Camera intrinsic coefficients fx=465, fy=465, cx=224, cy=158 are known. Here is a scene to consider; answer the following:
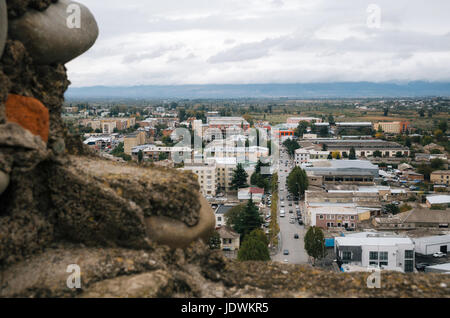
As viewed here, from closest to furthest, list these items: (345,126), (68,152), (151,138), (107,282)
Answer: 1. (107,282)
2. (68,152)
3. (151,138)
4. (345,126)

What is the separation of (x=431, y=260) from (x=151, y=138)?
59.3 m

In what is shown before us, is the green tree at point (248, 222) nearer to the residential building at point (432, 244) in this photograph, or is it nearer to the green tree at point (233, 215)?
the green tree at point (233, 215)

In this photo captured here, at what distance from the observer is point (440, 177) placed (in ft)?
165

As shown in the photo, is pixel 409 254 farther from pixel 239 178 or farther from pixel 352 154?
pixel 352 154

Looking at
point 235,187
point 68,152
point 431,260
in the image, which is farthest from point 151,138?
point 68,152

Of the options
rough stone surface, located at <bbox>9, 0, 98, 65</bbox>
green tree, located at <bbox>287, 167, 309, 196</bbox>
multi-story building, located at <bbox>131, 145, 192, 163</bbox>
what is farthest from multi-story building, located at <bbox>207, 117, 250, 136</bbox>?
rough stone surface, located at <bbox>9, 0, 98, 65</bbox>

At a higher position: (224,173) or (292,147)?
(292,147)

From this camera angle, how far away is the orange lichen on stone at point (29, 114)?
5609 millimetres

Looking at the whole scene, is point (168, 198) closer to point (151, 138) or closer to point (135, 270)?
point (135, 270)

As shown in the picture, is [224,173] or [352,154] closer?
[224,173]

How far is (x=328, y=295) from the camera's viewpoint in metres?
5.76

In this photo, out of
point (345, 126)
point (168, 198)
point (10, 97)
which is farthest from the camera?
point (345, 126)

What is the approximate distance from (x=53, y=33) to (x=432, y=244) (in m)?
25.3

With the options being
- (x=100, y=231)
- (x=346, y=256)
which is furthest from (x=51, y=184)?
(x=346, y=256)
